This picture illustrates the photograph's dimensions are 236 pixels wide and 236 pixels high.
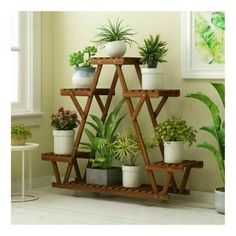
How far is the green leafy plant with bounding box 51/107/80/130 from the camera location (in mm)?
4758

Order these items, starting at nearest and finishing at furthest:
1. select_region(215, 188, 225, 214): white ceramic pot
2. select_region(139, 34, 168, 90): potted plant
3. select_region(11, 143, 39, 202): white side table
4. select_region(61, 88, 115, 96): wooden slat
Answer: select_region(215, 188, 225, 214): white ceramic pot
select_region(139, 34, 168, 90): potted plant
select_region(11, 143, 39, 202): white side table
select_region(61, 88, 115, 96): wooden slat

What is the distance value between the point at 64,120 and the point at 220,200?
1.49m

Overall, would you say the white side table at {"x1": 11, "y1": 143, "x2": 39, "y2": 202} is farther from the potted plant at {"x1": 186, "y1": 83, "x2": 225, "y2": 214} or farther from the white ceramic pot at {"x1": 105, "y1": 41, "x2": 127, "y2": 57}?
the potted plant at {"x1": 186, "y1": 83, "x2": 225, "y2": 214}

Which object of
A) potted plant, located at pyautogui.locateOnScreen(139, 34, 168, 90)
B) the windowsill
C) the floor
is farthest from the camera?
the windowsill

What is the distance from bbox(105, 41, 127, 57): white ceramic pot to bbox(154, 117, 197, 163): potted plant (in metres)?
0.70

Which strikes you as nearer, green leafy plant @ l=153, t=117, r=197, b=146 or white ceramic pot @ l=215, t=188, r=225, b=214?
white ceramic pot @ l=215, t=188, r=225, b=214

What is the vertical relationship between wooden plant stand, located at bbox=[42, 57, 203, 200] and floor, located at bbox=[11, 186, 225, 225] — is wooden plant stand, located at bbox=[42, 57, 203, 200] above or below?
above

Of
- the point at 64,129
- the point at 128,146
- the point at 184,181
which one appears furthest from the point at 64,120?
the point at 184,181

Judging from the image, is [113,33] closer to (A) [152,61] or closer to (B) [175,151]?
(A) [152,61]

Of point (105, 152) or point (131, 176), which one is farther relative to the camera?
point (105, 152)

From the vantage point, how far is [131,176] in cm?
445

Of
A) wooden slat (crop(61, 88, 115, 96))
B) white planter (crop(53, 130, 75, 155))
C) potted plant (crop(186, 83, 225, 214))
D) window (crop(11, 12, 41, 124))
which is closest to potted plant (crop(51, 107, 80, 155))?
white planter (crop(53, 130, 75, 155))

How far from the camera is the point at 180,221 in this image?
3.85 m

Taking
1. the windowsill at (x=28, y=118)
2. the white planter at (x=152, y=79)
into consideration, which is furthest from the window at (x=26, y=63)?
the white planter at (x=152, y=79)
